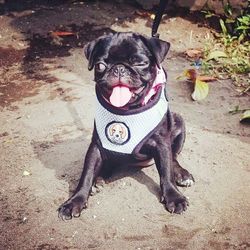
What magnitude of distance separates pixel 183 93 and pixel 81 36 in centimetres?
246

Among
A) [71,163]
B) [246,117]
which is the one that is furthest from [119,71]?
[246,117]

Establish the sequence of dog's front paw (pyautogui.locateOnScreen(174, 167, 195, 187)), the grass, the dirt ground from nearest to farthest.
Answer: the dirt ground → dog's front paw (pyautogui.locateOnScreen(174, 167, 195, 187)) → the grass

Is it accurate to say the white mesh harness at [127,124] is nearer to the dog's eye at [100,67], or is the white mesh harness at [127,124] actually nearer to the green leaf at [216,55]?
the dog's eye at [100,67]

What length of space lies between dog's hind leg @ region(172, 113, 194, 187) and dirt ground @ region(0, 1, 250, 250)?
0.25 ft

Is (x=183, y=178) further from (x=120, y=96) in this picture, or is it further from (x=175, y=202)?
(x=120, y=96)

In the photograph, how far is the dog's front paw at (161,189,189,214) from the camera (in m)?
3.34

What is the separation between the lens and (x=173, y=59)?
6504 mm

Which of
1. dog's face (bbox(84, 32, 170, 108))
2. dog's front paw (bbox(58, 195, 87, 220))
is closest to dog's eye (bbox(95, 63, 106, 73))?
dog's face (bbox(84, 32, 170, 108))

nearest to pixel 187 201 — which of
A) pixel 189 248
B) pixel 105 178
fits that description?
pixel 189 248

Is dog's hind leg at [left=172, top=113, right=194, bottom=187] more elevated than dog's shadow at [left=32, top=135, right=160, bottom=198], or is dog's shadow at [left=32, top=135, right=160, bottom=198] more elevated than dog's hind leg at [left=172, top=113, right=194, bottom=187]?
dog's hind leg at [left=172, top=113, right=194, bottom=187]

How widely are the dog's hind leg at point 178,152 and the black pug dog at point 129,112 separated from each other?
240mm

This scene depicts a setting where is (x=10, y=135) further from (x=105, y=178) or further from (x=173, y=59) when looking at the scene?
(x=173, y=59)

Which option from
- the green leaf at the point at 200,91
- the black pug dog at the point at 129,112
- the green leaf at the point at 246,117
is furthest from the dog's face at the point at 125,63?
the green leaf at the point at 200,91

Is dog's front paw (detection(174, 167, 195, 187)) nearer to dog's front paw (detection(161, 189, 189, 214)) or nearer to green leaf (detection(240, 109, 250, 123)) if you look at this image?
dog's front paw (detection(161, 189, 189, 214))
